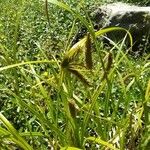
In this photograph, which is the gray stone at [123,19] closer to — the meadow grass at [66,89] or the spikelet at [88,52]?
the meadow grass at [66,89]

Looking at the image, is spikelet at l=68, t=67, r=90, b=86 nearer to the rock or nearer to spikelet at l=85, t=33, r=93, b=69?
spikelet at l=85, t=33, r=93, b=69

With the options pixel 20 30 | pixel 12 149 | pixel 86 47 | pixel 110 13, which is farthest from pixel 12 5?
A: pixel 86 47

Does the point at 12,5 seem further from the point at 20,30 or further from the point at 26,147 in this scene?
the point at 26,147

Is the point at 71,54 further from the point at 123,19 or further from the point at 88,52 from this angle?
the point at 123,19

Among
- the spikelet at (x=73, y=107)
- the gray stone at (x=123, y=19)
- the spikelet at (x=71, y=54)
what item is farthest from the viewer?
the gray stone at (x=123, y=19)

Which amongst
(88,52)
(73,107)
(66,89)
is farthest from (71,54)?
(66,89)

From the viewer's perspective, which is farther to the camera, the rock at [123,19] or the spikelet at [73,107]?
the rock at [123,19]

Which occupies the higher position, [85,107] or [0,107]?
[85,107]

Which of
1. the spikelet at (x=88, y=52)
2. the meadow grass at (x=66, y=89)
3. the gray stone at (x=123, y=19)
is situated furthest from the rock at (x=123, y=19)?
the spikelet at (x=88, y=52)
